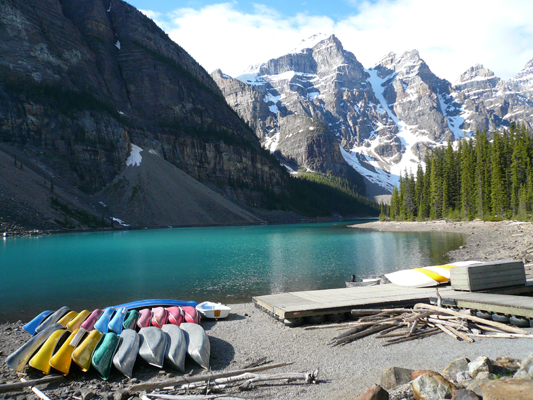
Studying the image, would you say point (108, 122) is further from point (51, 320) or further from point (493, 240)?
point (51, 320)

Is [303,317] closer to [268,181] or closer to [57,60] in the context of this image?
[57,60]

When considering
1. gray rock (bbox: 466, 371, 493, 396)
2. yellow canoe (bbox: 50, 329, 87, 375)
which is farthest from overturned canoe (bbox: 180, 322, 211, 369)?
gray rock (bbox: 466, 371, 493, 396)

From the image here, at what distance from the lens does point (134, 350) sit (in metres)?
9.45

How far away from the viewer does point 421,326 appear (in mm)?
11492

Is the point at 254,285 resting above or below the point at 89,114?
below

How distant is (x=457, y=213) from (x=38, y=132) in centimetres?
10513

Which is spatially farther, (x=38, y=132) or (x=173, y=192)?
(x=173, y=192)

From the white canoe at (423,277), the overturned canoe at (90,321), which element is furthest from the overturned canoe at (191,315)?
the white canoe at (423,277)

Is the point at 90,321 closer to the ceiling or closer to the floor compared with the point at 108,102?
closer to the floor

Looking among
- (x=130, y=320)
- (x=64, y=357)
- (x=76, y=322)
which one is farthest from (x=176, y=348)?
(x=76, y=322)

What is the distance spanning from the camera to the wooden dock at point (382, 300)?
37.5 ft

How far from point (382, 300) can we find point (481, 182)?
6595cm

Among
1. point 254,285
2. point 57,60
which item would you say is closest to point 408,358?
point 254,285

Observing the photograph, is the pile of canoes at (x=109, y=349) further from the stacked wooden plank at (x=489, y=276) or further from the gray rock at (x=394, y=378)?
the stacked wooden plank at (x=489, y=276)
